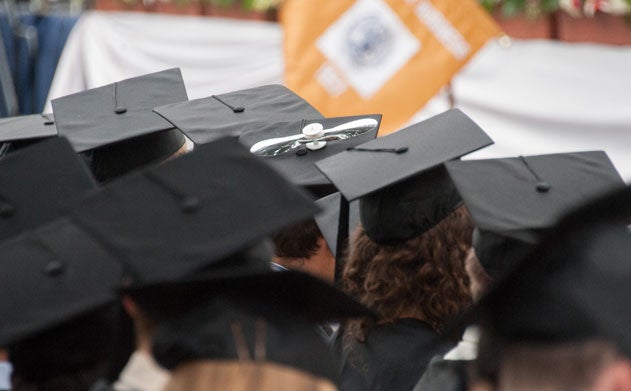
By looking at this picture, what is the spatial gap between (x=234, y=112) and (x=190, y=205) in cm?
144

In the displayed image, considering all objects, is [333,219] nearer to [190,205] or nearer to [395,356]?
[395,356]

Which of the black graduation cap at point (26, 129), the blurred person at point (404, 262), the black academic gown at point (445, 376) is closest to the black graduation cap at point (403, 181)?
the blurred person at point (404, 262)

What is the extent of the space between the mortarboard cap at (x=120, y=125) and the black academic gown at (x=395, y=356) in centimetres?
103

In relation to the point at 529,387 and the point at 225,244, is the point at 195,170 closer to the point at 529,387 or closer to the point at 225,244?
the point at 225,244

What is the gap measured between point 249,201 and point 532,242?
720mm

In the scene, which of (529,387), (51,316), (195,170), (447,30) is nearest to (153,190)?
(195,170)

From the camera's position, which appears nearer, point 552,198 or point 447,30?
point 552,198

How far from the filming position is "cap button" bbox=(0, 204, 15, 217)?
236 centimetres

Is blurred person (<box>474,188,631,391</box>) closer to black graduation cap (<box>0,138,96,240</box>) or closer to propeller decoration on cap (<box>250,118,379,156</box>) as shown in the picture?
black graduation cap (<box>0,138,96,240</box>)

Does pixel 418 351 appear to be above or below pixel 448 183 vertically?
below

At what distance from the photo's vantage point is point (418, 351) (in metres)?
2.44

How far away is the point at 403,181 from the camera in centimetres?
255

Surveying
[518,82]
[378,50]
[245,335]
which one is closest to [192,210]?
[245,335]

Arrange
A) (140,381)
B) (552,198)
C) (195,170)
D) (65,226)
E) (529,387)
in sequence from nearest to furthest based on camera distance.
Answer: (529,387) < (140,381) < (195,170) < (65,226) < (552,198)
